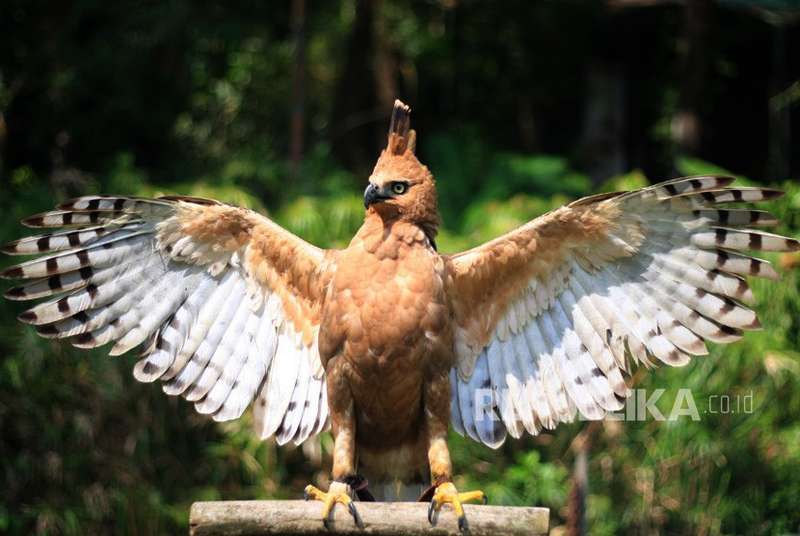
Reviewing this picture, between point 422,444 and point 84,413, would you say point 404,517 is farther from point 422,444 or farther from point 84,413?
point 84,413

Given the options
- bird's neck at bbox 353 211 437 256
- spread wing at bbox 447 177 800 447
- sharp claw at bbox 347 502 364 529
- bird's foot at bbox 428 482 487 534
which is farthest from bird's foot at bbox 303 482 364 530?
bird's neck at bbox 353 211 437 256

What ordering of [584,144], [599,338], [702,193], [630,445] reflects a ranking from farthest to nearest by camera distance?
[584,144], [630,445], [599,338], [702,193]

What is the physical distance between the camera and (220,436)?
6688mm

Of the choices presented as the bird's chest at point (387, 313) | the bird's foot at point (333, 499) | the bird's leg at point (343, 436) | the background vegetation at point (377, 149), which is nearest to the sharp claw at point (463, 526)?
the bird's foot at point (333, 499)

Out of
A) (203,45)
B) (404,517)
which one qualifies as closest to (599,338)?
(404,517)

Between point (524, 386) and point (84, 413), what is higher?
point (524, 386)

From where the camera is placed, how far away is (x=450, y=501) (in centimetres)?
350

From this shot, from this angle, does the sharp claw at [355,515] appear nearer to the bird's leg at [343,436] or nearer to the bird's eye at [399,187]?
the bird's leg at [343,436]

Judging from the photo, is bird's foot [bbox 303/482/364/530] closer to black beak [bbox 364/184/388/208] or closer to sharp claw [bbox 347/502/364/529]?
sharp claw [bbox 347/502/364/529]

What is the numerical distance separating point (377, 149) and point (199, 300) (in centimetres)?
551

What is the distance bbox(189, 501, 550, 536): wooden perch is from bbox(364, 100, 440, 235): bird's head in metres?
1.09

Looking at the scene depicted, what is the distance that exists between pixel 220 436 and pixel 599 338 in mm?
3406

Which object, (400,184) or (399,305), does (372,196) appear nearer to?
(400,184)

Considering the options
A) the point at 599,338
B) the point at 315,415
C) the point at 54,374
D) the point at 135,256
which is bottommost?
the point at 54,374
